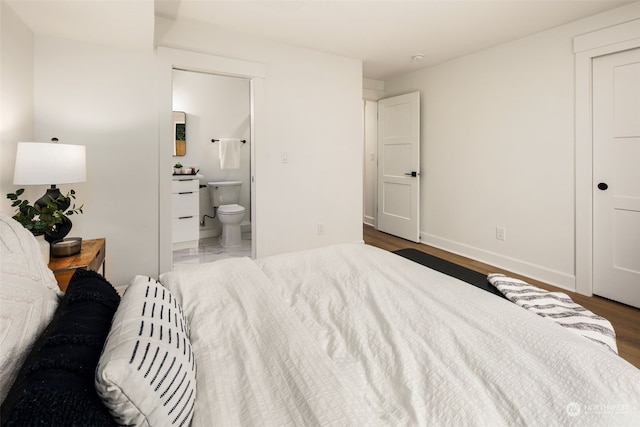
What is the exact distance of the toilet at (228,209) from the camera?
4.37 m

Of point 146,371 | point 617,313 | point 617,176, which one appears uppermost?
point 617,176

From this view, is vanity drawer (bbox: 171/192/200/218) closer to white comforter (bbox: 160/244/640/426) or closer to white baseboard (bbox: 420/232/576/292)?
white comforter (bbox: 160/244/640/426)

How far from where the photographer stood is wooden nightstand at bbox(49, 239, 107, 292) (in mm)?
1728

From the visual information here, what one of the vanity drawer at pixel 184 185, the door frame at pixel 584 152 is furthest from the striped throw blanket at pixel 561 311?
the vanity drawer at pixel 184 185

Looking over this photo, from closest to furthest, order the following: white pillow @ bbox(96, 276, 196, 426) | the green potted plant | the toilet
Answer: white pillow @ bbox(96, 276, 196, 426) → the green potted plant → the toilet

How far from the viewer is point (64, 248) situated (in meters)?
1.94

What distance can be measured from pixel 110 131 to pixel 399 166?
11.5 feet

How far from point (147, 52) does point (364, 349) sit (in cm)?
297

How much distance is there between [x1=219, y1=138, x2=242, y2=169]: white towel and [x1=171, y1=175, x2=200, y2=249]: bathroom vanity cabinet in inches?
29.1

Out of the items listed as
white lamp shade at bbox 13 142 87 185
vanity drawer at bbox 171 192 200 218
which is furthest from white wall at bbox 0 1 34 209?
vanity drawer at bbox 171 192 200 218

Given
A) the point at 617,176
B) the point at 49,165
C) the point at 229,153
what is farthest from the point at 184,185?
the point at 617,176

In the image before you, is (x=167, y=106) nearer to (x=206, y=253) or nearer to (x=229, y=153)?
(x=206, y=253)

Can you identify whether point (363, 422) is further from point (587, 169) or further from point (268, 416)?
point (587, 169)

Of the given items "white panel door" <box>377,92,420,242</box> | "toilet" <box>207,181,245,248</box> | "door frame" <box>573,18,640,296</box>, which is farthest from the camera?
"white panel door" <box>377,92,420,242</box>
